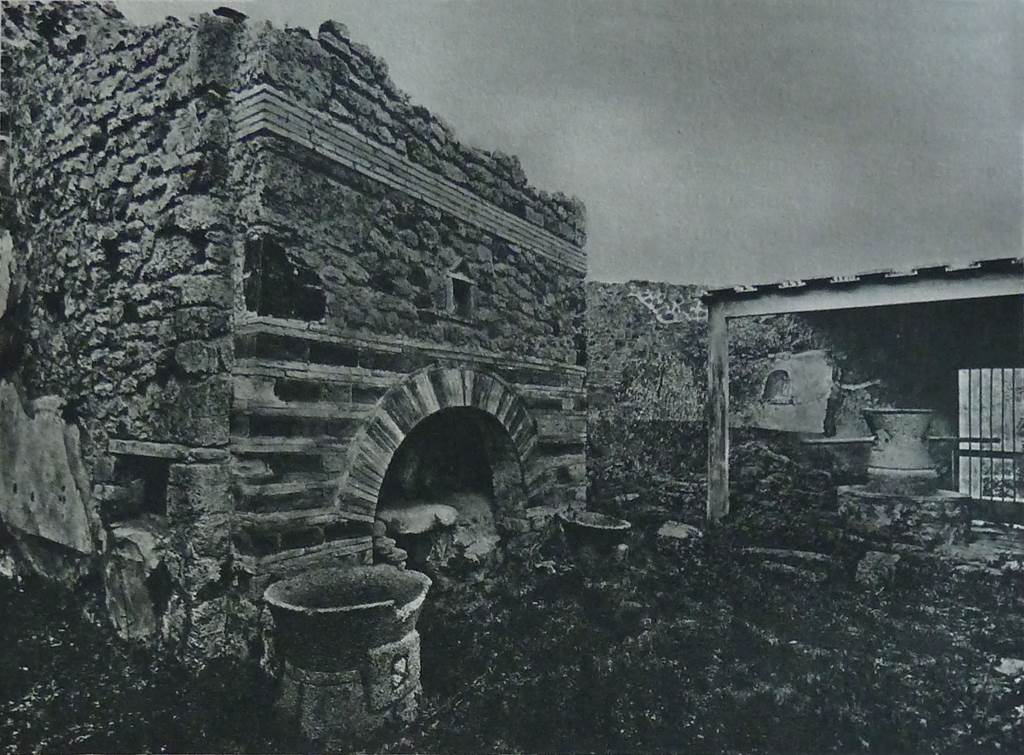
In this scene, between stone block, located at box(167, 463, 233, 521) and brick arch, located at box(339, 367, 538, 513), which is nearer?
stone block, located at box(167, 463, 233, 521)

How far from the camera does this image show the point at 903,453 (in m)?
5.94

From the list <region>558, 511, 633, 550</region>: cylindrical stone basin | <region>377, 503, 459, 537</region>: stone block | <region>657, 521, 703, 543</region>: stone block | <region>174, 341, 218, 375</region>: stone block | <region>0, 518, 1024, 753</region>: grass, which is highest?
<region>174, 341, 218, 375</region>: stone block

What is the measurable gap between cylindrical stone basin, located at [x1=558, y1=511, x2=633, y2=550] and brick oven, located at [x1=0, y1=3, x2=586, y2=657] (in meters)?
0.98

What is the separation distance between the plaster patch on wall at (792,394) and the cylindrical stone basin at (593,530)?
9.75ft

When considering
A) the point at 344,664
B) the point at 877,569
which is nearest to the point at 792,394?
the point at 877,569

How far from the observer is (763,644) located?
12.3ft

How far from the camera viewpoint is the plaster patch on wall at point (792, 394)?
7.14 m

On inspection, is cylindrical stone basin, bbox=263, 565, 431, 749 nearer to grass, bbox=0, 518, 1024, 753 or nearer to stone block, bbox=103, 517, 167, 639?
grass, bbox=0, 518, 1024, 753

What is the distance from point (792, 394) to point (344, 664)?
21.1 feet

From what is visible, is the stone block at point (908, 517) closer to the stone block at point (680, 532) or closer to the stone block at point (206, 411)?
the stone block at point (680, 532)

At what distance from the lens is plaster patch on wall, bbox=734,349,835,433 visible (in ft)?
23.4

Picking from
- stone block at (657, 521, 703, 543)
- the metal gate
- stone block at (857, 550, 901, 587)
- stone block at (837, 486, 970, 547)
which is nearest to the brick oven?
stone block at (657, 521, 703, 543)

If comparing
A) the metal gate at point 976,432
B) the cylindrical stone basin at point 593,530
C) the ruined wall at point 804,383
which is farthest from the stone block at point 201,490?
the metal gate at point 976,432

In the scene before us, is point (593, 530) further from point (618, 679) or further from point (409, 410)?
point (409, 410)
